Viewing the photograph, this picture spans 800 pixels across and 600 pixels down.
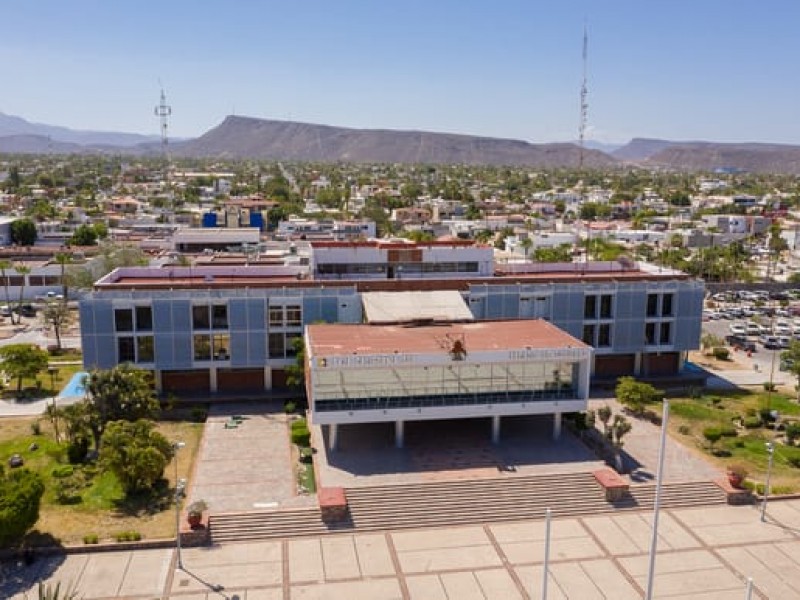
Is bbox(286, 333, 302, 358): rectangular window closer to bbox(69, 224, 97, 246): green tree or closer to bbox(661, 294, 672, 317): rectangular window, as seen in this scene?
bbox(661, 294, 672, 317): rectangular window

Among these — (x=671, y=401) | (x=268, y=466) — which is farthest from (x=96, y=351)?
(x=671, y=401)

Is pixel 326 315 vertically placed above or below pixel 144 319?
above

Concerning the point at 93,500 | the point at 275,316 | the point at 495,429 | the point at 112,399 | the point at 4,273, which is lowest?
the point at 93,500

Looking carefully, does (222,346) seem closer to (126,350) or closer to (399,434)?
(126,350)

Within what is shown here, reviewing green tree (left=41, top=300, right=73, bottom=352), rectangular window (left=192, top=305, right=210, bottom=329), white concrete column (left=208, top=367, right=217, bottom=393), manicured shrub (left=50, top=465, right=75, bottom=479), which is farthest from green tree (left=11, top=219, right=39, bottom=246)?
manicured shrub (left=50, top=465, right=75, bottom=479)

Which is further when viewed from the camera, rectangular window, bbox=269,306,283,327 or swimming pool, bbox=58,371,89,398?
rectangular window, bbox=269,306,283,327

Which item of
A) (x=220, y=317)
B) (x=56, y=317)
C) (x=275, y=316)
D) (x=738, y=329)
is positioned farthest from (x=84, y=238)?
(x=738, y=329)

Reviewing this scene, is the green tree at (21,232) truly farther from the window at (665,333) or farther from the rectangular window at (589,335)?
the window at (665,333)
